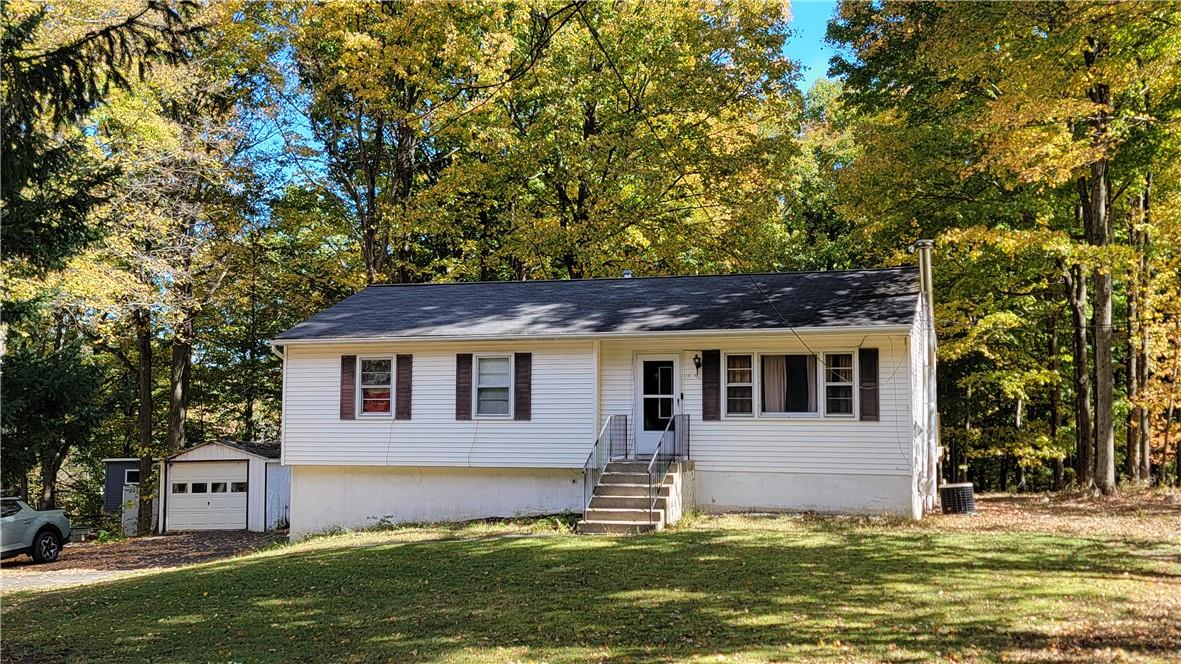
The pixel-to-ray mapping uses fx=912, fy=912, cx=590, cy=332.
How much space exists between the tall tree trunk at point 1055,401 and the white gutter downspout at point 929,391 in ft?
26.1

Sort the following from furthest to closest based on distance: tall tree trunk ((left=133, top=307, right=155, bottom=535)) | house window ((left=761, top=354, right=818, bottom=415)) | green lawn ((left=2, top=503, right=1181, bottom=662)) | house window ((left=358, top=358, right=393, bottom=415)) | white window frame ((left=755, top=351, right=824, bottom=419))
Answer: tall tree trunk ((left=133, top=307, right=155, bottom=535)) → house window ((left=358, top=358, right=393, bottom=415)) → house window ((left=761, top=354, right=818, bottom=415)) → white window frame ((left=755, top=351, right=824, bottom=419)) → green lawn ((left=2, top=503, right=1181, bottom=662))

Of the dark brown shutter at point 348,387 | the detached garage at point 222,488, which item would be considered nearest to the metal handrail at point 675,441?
the dark brown shutter at point 348,387

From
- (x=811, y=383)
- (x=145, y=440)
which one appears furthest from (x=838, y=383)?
(x=145, y=440)

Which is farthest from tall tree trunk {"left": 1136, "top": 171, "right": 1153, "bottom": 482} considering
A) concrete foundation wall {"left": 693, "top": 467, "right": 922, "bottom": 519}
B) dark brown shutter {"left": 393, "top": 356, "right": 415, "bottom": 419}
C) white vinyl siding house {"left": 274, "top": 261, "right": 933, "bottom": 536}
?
dark brown shutter {"left": 393, "top": 356, "right": 415, "bottom": 419}

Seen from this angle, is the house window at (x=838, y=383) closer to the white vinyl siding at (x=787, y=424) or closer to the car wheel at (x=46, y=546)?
the white vinyl siding at (x=787, y=424)

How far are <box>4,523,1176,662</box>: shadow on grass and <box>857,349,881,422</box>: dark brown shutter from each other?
3.13 meters

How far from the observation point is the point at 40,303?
14.2 metres

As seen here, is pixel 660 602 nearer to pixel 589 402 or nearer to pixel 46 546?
pixel 589 402

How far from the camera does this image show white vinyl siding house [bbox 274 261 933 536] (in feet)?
52.7

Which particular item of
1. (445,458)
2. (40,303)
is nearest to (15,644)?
(40,303)

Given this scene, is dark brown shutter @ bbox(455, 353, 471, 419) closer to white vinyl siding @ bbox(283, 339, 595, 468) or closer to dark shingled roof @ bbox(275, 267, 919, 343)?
white vinyl siding @ bbox(283, 339, 595, 468)

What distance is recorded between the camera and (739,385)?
1688cm

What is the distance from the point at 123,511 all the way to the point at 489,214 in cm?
1443

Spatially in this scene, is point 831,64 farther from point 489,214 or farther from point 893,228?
point 489,214
